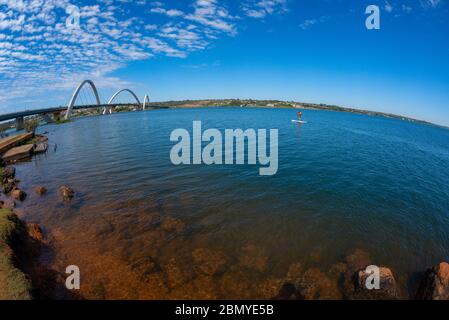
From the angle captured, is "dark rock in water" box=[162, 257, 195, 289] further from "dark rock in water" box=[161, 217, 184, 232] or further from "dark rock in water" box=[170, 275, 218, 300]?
"dark rock in water" box=[161, 217, 184, 232]

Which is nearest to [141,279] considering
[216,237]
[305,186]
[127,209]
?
[216,237]

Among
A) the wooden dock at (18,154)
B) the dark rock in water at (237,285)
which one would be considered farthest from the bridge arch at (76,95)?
the dark rock in water at (237,285)

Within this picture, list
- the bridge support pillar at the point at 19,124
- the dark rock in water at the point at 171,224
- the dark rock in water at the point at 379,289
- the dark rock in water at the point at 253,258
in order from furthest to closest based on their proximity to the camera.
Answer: the bridge support pillar at the point at 19,124, the dark rock in water at the point at 171,224, the dark rock in water at the point at 253,258, the dark rock in water at the point at 379,289

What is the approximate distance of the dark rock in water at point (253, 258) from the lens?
1130 cm

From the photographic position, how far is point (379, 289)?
9992mm

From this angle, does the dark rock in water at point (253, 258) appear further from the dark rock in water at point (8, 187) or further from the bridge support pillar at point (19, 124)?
the bridge support pillar at point (19, 124)

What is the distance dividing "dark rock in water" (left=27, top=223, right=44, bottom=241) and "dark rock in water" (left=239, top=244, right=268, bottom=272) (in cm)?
1190

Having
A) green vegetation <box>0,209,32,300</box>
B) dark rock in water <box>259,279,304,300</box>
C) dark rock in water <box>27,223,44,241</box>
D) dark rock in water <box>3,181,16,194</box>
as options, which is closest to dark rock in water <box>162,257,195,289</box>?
dark rock in water <box>259,279,304,300</box>

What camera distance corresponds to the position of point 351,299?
383 inches

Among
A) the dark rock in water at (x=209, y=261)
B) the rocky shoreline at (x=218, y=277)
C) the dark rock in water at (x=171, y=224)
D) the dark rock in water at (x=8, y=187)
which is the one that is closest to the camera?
the rocky shoreline at (x=218, y=277)

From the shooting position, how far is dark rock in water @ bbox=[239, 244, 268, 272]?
11304 millimetres

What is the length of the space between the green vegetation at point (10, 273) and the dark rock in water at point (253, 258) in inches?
348
